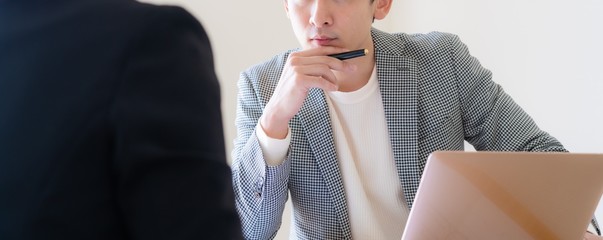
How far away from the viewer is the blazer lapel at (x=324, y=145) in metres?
1.30

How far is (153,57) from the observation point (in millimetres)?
452

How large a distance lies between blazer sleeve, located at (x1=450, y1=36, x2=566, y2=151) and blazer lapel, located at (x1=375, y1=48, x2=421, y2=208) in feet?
0.39

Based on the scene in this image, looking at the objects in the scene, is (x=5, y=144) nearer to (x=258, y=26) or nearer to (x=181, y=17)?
(x=181, y=17)

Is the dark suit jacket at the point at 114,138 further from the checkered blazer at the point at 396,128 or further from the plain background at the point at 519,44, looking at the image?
the plain background at the point at 519,44

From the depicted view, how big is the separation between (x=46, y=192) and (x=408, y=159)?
97 centimetres

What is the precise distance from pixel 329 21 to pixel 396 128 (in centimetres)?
28

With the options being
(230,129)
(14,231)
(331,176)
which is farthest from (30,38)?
(230,129)

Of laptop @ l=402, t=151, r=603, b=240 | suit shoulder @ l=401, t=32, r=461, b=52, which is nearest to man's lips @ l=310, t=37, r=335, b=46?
suit shoulder @ l=401, t=32, r=461, b=52

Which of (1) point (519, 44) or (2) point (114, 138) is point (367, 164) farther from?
(2) point (114, 138)

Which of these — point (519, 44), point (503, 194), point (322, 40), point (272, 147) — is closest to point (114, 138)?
point (503, 194)

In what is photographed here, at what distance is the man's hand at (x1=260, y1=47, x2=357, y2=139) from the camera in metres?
1.21

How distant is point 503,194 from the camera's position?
0.88m

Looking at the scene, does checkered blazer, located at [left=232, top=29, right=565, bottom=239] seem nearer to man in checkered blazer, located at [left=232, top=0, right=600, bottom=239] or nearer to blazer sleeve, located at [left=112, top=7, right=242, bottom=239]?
man in checkered blazer, located at [left=232, top=0, right=600, bottom=239]

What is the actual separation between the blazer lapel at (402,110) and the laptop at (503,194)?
391mm
